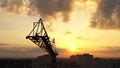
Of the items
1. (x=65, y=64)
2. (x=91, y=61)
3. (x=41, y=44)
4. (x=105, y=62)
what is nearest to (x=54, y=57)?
(x=41, y=44)

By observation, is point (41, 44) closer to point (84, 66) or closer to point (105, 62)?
point (84, 66)

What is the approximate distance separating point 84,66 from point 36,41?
48.0 m

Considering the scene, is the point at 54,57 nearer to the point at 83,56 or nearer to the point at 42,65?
the point at 42,65

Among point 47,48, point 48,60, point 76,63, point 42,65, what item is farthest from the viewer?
point 76,63

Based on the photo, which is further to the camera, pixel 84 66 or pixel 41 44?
pixel 84 66

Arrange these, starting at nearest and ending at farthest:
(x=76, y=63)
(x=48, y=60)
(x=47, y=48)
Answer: (x=47, y=48) → (x=48, y=60) → (x=76, y=63)

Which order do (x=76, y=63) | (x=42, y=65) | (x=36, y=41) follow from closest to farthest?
1. (x=36, y=41)
2. (x=42, y=65)
3. (x=76, y=63)

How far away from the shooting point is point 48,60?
368 ft

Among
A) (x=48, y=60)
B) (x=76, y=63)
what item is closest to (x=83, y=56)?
(x=76, y=63)

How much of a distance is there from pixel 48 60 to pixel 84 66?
24.1 m

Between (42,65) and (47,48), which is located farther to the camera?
(42,65)

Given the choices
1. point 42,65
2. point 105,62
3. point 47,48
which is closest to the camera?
point 47,48

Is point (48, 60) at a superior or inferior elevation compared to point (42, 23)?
inferior

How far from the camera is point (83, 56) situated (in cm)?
13212
